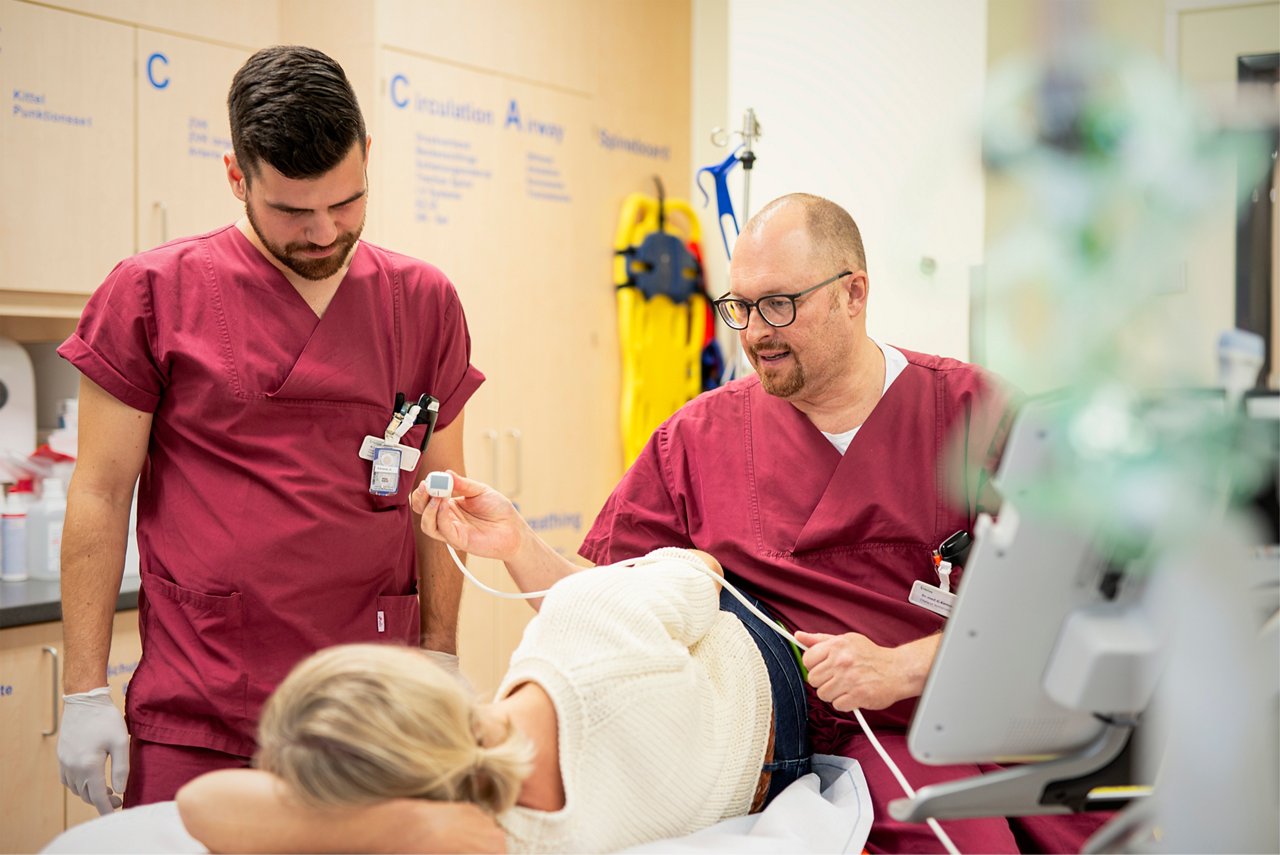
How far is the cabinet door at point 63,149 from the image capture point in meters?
2.63

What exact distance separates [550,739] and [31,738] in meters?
1.66

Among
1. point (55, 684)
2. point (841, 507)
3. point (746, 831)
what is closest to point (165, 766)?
point (746, 831)

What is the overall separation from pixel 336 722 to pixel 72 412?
79.5 inches

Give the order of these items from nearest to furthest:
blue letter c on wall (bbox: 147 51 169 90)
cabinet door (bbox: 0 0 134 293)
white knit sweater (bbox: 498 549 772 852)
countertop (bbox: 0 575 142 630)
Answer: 1. white knit sweater (bbox: 498 549 772 852)
2. countertop (bbox: 0 575 142 630)
3. cabinet door (bbox: 0 0 134 293)
4. blue letter c on wall (bbox: 147 51 169 90)

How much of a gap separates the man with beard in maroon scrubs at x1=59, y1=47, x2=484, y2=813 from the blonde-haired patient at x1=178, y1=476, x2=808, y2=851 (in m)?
0.50

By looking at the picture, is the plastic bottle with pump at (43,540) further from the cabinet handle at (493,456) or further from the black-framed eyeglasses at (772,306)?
the black-framed eyeglasses at (772,306)

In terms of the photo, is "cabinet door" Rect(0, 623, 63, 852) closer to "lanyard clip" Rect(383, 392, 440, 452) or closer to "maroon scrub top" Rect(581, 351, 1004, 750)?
"lanyard clip" Rect(383, 392, 440, 452)

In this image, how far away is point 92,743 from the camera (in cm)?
162

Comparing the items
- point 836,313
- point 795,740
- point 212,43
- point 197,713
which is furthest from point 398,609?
point 212,43

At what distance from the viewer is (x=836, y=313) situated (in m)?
1.89

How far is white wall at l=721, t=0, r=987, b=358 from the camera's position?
3.13 m

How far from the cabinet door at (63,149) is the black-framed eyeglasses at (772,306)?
1.69m

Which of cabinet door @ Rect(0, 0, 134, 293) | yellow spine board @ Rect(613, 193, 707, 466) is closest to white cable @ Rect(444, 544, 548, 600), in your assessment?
cabinet door @ Rect(0, 0, 134, 293)

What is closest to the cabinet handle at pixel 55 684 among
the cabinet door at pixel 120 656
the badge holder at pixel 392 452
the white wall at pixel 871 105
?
the cabinet door at pixel 120 656
